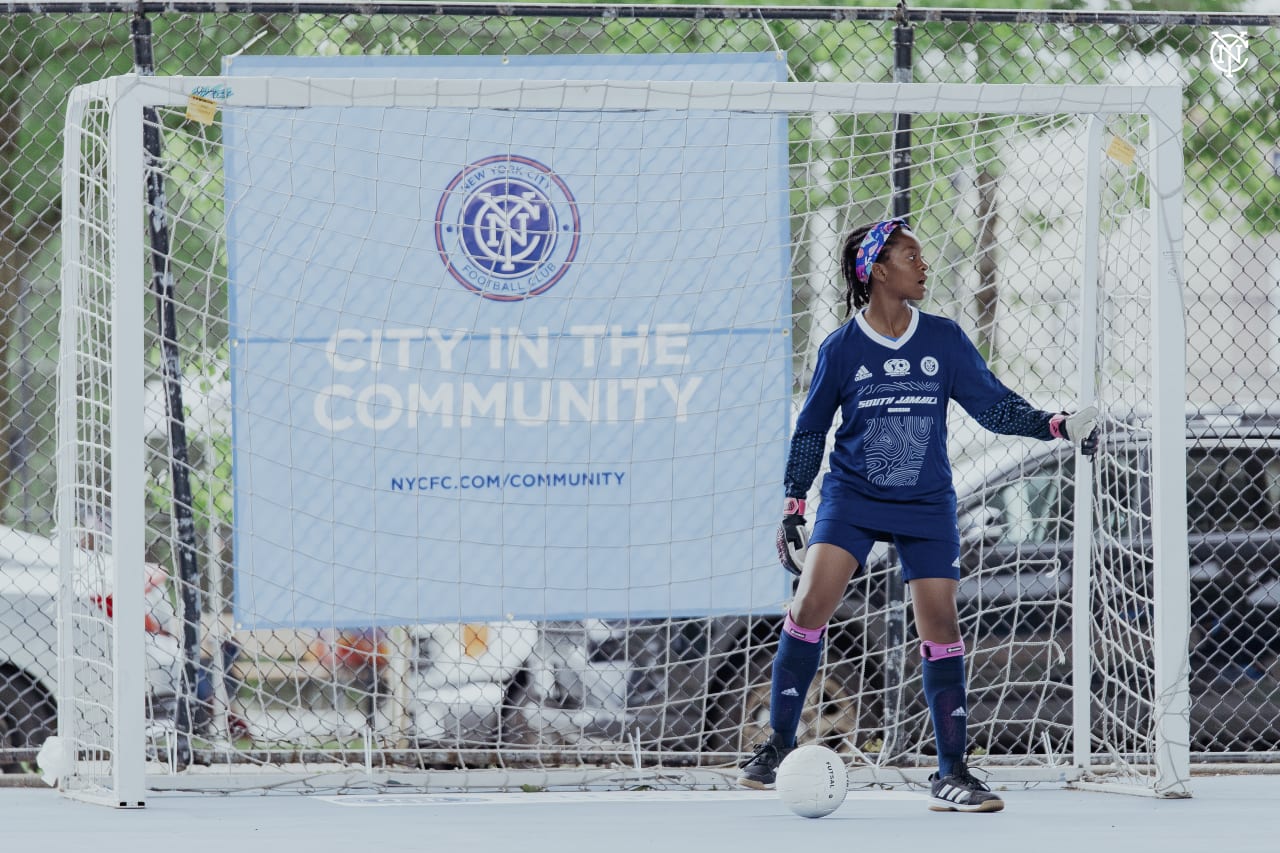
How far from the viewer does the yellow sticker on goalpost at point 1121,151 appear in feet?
17.3

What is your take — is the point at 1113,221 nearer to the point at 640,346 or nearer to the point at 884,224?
the point at 884,224

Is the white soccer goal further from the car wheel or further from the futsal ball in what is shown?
the futsal ball

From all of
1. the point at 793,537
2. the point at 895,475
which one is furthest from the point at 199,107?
the point at 895,475

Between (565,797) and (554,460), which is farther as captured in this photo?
(554,460)

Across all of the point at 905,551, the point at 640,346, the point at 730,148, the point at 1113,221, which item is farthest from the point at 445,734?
the point at 1113,221

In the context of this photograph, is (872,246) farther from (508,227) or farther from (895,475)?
(508,227)

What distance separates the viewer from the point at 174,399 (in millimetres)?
5449

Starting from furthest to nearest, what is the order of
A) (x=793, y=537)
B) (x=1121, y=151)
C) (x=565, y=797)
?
(x=565, y=797)
(x=1121, y=151)
(x=793, y=537)

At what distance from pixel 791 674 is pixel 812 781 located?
39 centimetres

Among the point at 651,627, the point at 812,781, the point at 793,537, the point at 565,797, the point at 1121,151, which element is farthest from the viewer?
the point at 651,627

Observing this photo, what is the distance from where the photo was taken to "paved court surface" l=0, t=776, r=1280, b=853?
4168 millimetres

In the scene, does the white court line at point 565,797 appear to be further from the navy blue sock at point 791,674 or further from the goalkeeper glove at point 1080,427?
the goalkeeper glove at point 1080,427

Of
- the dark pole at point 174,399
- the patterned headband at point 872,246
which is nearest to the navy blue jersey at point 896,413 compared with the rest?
the patterned headband at point 872,246

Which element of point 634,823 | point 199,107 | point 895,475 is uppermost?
point 199,107
